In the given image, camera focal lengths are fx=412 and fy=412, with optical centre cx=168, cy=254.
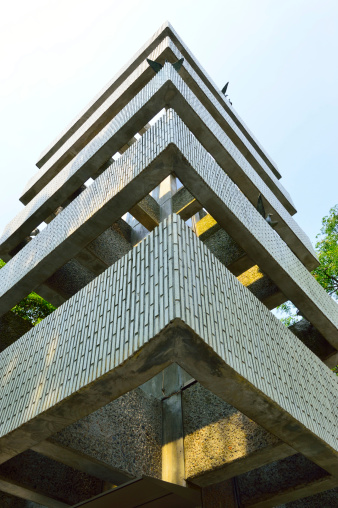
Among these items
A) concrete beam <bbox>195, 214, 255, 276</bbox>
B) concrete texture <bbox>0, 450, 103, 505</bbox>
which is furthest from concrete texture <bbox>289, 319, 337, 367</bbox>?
concrete texture <bbox>0, 450, 103, 505</bbox>

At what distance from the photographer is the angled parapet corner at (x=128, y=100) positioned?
10.8 m

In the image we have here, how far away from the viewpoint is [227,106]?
13.9m

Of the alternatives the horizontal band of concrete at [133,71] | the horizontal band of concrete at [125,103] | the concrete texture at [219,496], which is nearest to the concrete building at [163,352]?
the concrete texture at [219,496]

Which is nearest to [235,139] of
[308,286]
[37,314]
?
[308,286]

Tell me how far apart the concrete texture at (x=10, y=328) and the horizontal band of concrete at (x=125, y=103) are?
20.8 ft

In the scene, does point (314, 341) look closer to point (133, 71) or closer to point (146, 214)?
point (146, 214)

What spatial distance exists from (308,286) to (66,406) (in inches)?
189

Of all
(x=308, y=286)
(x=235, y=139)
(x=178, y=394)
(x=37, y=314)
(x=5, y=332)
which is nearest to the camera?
(x=178, y=394)

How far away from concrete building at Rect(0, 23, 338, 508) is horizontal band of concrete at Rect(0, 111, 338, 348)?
26 mm

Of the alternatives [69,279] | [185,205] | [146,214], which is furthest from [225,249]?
[69,279]

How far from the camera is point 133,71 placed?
12.3m

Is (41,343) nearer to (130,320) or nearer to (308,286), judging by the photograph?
(130,320)

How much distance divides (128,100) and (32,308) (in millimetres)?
6104

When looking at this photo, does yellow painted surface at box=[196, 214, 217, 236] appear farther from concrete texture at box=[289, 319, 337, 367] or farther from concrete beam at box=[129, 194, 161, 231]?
concrete texture at box=[289, 319, 337, 367]
